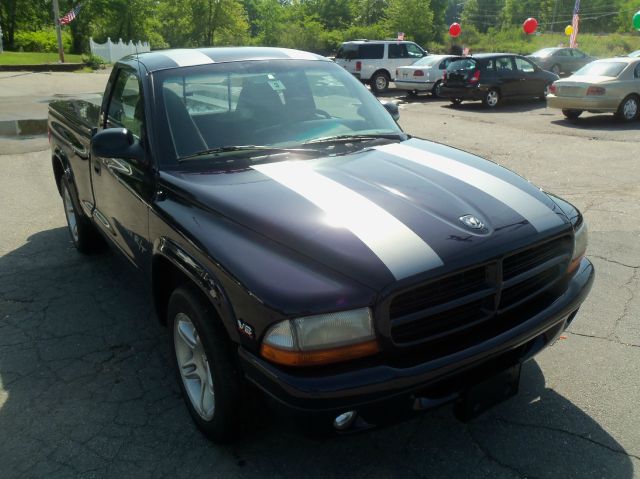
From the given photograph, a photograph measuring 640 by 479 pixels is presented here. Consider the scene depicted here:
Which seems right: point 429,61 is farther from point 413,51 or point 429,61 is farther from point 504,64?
point 504,64

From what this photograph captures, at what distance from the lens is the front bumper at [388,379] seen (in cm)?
215

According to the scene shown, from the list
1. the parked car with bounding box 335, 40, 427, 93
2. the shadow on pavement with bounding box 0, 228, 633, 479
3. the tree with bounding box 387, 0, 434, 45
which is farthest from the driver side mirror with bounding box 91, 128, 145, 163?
the tree with bounding box 387, 0, 434, 45

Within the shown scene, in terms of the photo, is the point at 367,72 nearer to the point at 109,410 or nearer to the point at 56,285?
the point at 56,285

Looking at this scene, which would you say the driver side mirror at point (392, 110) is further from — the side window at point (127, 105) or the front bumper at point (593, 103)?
the front bumper at point (593, 103)

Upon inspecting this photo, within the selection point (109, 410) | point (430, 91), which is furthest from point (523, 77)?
point (109, 410)

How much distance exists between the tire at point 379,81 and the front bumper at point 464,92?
4.93 meters

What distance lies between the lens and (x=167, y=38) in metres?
57.9

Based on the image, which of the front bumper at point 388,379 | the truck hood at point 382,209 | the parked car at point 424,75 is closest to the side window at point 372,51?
the parked car at point 424,75

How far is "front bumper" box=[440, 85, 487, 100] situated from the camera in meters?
16.2

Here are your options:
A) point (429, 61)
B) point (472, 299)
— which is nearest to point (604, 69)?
point (429, 61)

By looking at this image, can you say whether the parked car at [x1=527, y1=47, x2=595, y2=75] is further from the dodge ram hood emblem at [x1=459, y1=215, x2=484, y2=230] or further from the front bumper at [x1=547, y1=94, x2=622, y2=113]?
the dodge ram hood emblem at [x1=459, y1=215, x2=484, y2=230]

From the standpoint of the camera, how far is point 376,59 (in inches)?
838

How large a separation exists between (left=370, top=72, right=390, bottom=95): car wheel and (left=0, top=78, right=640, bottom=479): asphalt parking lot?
16968 mm

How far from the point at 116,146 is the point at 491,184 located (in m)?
2.07
